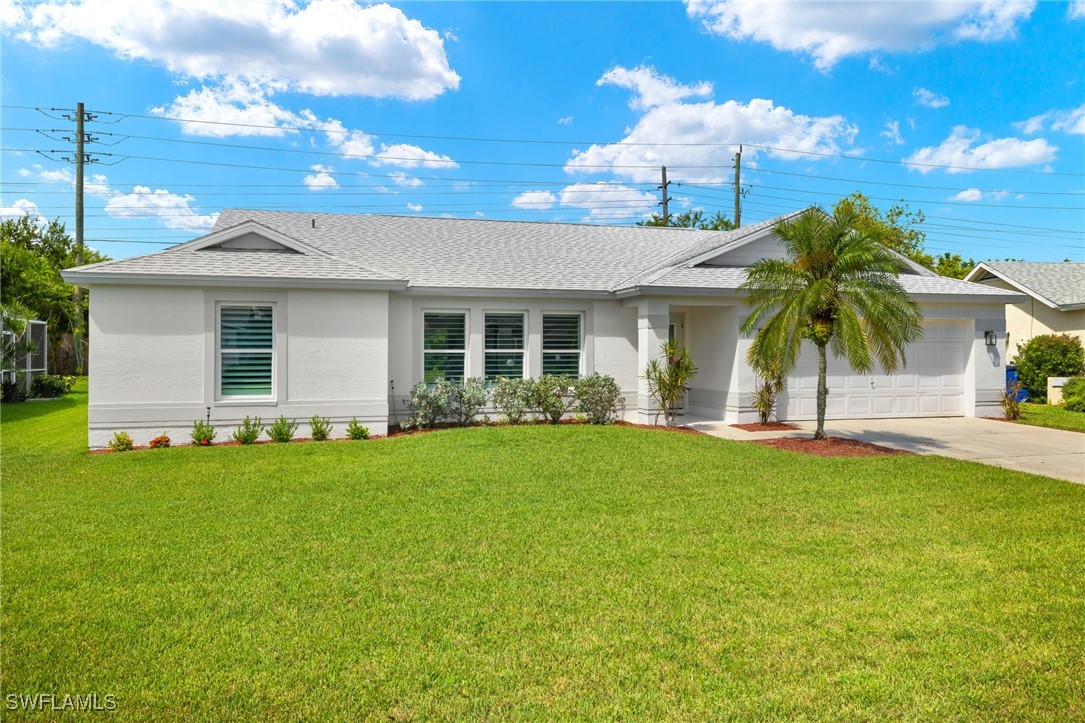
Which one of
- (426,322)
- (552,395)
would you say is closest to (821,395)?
(552,395)

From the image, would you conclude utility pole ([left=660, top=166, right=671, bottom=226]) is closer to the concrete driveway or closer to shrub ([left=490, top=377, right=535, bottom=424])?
the concrete driveway

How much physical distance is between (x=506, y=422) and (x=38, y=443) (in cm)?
975

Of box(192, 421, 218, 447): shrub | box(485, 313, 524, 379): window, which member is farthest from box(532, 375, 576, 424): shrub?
box(192, 421, 218, 447): shrub

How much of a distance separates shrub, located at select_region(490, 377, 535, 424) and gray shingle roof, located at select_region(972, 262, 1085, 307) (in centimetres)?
1995

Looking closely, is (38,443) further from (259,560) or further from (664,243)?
(664,243)

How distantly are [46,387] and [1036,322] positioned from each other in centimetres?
3648

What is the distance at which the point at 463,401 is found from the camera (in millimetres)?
14156

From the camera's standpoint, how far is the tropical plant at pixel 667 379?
14344mm

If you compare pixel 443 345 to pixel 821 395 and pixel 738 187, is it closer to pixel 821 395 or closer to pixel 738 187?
pixel 821 395

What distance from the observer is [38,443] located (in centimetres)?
1298

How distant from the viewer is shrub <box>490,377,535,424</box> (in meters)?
14.5

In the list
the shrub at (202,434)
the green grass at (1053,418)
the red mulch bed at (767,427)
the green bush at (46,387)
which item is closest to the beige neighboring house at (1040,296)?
the green grass at (1053,418)

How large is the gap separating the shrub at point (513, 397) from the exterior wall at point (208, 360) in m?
2.65

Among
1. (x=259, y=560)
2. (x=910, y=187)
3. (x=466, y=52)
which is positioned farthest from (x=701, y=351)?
(x=910, y=187)
